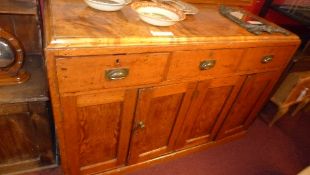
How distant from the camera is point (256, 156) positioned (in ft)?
5.69

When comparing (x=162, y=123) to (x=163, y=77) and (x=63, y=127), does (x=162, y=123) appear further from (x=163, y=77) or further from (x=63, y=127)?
(x=63, y=127)

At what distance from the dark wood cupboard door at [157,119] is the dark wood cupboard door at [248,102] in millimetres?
420

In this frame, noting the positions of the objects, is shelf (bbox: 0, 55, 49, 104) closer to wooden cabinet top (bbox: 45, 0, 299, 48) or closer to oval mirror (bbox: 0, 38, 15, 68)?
oval mirror (bbox: 0, 38, 15, 68)

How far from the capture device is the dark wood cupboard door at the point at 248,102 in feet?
4.72

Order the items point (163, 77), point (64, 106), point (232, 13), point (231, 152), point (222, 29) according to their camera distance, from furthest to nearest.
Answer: point (231, 152) → point (232, 13) → point (222, 29) → point (163, 77) → point (64, 106)

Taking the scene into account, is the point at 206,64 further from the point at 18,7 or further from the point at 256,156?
the point at 256,156

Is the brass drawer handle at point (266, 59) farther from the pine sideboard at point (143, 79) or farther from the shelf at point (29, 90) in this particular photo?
the shelf at point (29, 90)

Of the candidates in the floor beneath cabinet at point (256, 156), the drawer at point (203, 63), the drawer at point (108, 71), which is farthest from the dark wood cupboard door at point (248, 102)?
the drawer at point (108, 71)

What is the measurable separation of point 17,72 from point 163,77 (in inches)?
27.0

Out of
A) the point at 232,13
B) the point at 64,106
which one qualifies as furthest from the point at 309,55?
the point at 64,106

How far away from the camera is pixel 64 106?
0.91 meters

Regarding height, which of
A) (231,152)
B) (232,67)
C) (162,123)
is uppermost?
(232,67)

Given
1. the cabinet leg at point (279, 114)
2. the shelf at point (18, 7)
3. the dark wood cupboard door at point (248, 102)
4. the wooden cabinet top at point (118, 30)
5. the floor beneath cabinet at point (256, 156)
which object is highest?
the wooden cabinet top at point (118, 30)

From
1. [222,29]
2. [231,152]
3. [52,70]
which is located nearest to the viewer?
[52,70]
